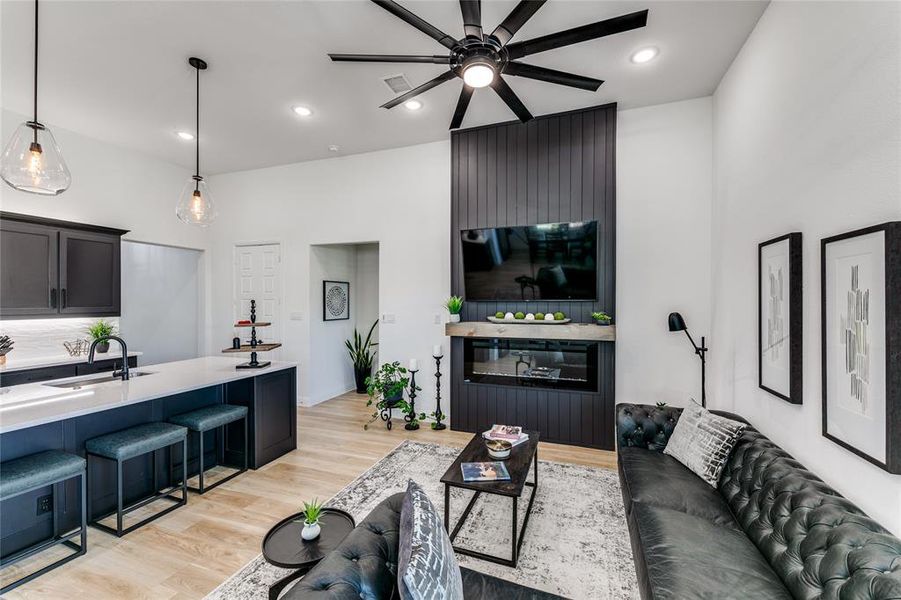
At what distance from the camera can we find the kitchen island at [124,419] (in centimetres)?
220

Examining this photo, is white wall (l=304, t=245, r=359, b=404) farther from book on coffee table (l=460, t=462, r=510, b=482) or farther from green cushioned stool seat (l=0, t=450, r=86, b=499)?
book on coffee table (l=460, t=462, r=510, b=482)

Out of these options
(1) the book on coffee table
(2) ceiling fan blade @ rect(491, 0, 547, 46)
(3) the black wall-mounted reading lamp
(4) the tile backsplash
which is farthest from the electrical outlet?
(3) the black wall-mounted reading lamp

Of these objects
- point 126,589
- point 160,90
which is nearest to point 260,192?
point 160,90

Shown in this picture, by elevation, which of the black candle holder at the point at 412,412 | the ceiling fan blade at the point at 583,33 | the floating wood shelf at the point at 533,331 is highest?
the ceiling fan blade at the point at 583,33

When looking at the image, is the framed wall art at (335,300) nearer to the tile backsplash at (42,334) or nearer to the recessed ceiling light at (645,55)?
the tile backsplash at (42,334)

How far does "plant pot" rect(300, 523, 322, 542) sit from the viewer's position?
1.56 m

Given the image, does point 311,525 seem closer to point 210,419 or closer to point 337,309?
point 210,419

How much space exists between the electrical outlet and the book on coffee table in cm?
259

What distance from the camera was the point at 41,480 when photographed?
2.05 m

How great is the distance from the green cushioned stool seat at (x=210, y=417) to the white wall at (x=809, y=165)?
386cm

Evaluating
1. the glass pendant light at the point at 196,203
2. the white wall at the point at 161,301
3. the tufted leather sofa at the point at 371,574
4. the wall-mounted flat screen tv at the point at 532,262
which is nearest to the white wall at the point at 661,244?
the wall-mounted flat screen tv at the point at 532,262

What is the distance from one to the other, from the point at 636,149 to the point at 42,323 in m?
6.81

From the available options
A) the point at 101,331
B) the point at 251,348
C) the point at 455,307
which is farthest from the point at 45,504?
the point at 455,307

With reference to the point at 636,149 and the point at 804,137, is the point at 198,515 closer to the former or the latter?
the point at 804,137
